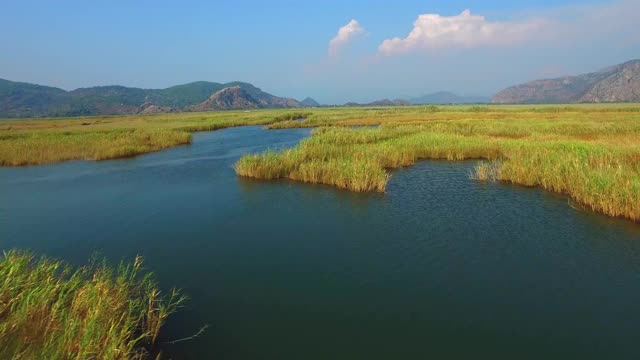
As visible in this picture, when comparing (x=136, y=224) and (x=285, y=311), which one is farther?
(x=136, y=224)

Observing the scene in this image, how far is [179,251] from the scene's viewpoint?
1270 cm

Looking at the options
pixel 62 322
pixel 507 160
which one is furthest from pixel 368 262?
pixel 507 160

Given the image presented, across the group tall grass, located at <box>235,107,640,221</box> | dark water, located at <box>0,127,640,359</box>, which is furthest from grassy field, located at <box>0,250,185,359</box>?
tall grass, located at <box>235,107,640,221</box>

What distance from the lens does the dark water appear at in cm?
767

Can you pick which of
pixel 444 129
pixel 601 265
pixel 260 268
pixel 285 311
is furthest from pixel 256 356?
pixel 444 129

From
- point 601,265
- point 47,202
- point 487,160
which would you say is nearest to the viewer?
point 601,265

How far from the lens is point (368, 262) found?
11312 millimetres

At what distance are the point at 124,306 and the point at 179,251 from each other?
4.93m

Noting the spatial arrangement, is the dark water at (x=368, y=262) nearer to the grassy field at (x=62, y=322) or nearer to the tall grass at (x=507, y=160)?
the tall grass at (x=507, y=160)

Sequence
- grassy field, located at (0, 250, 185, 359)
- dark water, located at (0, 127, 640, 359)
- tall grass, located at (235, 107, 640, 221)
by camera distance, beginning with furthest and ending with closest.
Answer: tall grass, located at (235, 107, 640, 221) → dark water, located at (0, 127, 640, 359) → grassy field, located at (0, 250, 185, 359)

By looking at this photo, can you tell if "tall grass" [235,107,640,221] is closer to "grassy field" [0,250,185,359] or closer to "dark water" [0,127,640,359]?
"dark water" [0,127,640,359]

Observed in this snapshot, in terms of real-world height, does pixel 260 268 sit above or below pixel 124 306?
below

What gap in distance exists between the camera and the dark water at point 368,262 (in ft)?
25.2

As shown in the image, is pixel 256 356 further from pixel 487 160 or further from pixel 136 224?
pixel 487 160
